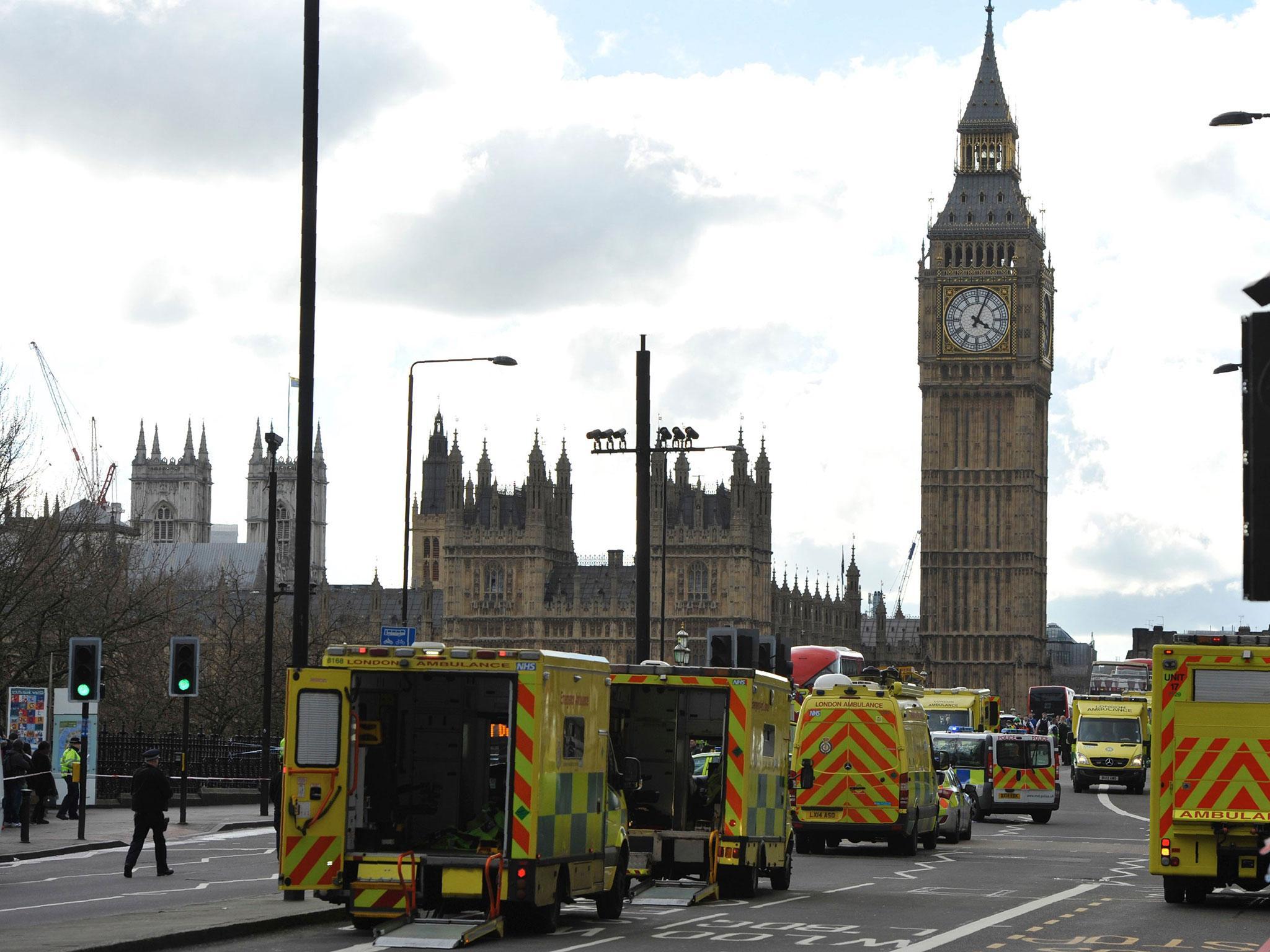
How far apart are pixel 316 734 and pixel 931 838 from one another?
16130 mm

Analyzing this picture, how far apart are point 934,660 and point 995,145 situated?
33.4 metres

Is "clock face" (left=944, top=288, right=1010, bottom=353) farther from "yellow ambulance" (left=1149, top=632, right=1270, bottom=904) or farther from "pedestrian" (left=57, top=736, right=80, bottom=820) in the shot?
"yellow ambulance" (left=1149, top=632, right=1270, bottom=904)

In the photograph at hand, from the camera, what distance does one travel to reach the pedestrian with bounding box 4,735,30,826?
32562 mm

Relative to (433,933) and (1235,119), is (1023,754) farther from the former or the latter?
(433,933)

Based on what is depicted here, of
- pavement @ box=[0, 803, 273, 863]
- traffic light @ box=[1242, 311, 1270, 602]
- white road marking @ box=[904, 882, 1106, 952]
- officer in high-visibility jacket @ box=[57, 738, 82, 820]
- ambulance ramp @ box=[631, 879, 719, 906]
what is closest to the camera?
traffic light @ box=[1242, 311, 1270, 602]

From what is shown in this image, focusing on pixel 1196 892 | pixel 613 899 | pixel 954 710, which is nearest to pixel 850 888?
pixel 1196 892

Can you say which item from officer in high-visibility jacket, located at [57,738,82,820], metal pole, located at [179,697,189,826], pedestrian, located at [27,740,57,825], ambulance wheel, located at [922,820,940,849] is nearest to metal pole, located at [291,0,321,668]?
metal pole, located at [179,697,189,826]

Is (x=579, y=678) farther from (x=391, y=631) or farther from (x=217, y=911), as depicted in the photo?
(x=391, y=631)

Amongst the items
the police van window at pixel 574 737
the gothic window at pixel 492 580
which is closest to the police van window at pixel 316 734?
the police van window at pixel 574 737

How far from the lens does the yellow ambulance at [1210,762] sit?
66.2 feet

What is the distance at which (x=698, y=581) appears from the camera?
407 feet

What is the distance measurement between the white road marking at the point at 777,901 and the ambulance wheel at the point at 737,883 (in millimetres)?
368

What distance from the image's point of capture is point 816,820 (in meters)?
28.9

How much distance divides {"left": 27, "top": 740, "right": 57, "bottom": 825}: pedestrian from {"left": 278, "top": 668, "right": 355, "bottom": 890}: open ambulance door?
17.9 m
